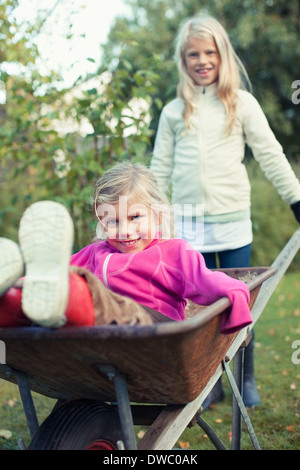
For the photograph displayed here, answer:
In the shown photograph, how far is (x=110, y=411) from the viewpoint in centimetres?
164

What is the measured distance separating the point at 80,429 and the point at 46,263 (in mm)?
552

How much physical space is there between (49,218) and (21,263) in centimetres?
15

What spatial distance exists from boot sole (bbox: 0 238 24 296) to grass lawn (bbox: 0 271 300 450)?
165 centimetres

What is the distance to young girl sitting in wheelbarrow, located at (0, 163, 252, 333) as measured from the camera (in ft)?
3.87

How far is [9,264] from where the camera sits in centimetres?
124

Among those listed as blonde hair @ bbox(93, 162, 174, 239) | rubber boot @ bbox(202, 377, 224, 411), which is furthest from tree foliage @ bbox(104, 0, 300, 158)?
blonde hair @ bbox(93, 162, 174, 239)

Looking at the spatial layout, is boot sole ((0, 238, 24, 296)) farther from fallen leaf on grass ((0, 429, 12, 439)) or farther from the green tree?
the green tree

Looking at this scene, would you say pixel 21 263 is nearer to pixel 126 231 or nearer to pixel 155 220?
pixel 126 231

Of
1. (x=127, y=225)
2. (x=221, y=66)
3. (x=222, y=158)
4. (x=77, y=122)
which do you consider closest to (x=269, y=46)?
(x=77, y=122)

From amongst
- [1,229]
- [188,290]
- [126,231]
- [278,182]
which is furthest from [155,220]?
[1,229]

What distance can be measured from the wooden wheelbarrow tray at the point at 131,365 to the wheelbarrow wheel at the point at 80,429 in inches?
2.5

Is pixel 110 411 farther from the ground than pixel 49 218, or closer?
closer
